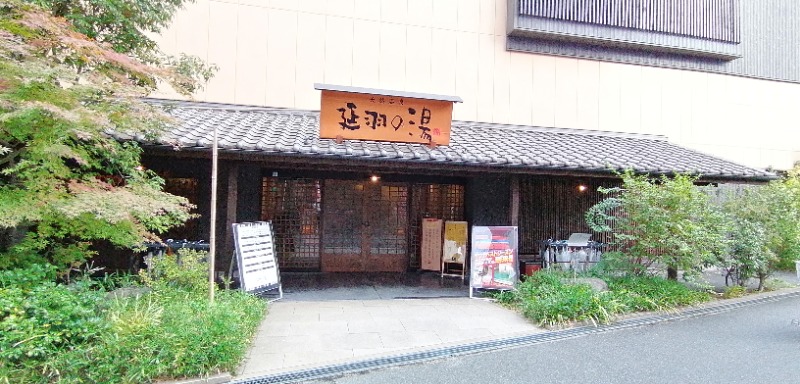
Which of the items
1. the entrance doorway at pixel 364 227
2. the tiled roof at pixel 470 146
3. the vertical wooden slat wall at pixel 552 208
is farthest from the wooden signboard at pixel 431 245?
the tiled roof at pixel 470 146

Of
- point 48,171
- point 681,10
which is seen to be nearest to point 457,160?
point 48,171

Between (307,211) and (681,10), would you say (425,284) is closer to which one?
(307,211)

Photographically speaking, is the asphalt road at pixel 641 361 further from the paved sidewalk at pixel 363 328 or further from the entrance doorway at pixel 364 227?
the entrance doorway at pixel 364 227

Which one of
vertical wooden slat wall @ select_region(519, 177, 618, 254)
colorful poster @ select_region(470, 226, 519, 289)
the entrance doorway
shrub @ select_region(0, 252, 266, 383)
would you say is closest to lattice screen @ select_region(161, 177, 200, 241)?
the entrance doorway

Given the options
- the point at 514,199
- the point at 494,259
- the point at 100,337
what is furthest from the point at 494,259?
the point at 100,337

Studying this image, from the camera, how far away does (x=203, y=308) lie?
481cm

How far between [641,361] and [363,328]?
3357 mm

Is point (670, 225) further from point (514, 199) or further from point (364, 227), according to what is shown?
point (364, 227)

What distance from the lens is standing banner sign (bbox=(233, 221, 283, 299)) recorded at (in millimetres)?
6402

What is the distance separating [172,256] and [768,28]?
16.6 meters

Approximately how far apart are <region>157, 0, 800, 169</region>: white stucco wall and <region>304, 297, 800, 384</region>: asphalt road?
636 cm

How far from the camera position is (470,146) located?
26.6 feet

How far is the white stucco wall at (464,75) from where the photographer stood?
9.14 m

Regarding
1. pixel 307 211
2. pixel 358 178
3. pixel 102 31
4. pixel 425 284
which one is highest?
pixel 102 31
